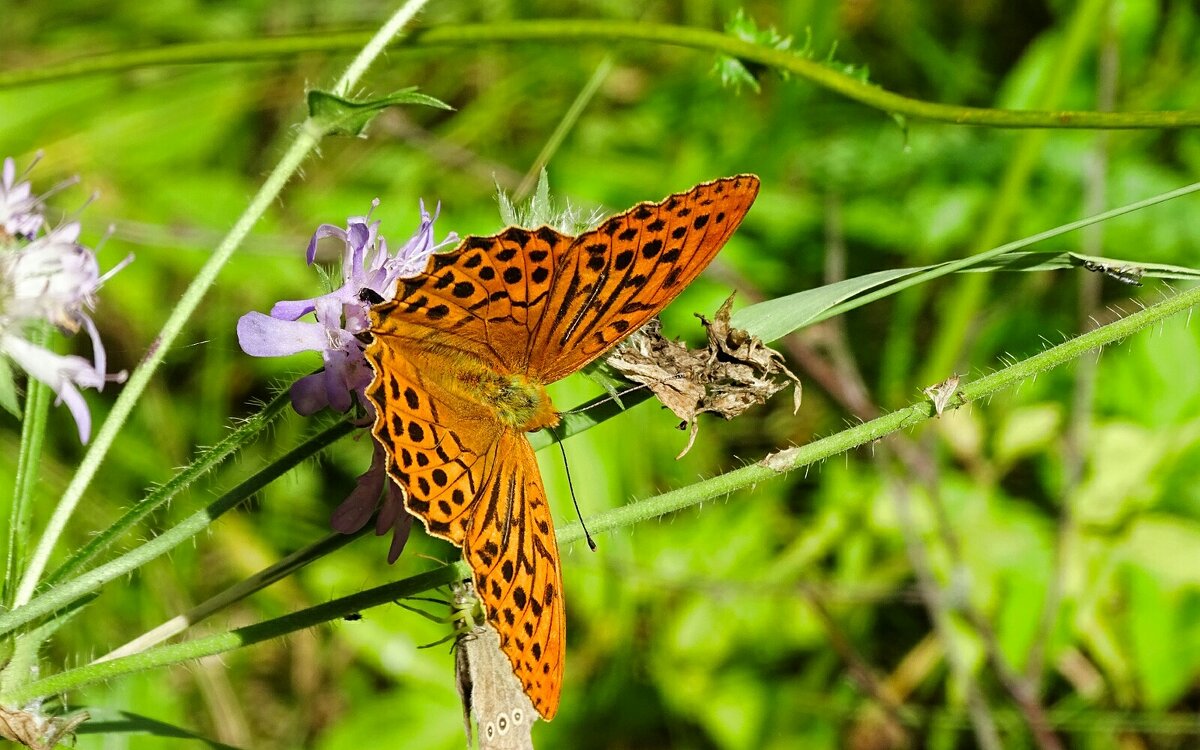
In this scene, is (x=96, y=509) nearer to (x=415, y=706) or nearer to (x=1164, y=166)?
(x=415, y=706)

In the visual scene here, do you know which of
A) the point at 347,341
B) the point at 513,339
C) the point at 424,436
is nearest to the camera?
the point at 424,436

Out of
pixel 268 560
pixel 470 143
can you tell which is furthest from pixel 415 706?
pixel 470 143

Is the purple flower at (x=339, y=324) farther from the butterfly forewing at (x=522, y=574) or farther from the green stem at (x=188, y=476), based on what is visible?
the butterfly forewing at (x=522, y=574)

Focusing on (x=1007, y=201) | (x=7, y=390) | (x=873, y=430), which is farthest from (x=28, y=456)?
(x=1007, y=201)

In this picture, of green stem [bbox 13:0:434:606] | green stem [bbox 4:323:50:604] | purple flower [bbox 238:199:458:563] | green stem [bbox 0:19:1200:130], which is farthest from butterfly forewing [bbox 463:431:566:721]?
green stem [bbox 0:19:1200:130]

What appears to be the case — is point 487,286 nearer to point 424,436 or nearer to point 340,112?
point 424,436
